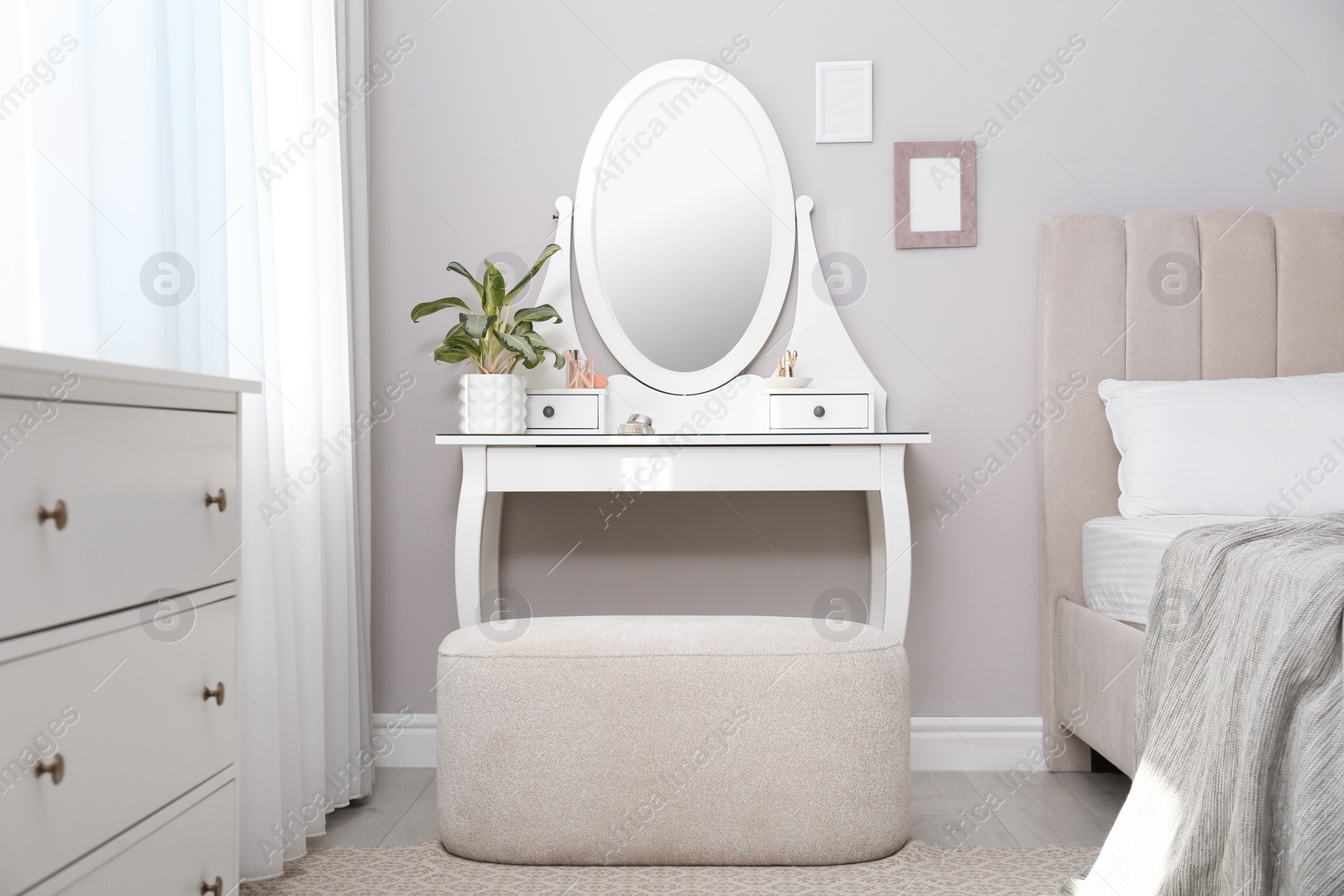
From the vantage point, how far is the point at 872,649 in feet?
5.53

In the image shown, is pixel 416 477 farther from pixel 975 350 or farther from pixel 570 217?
pixel 975 350

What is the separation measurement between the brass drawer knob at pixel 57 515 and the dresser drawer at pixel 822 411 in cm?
161

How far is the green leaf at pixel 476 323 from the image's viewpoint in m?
2.13

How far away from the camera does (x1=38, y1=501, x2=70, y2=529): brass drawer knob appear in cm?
86

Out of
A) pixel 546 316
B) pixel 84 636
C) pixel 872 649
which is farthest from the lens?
pixel 546 316

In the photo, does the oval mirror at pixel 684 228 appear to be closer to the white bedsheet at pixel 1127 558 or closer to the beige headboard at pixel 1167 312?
the beige headboard at pixel 1167 312

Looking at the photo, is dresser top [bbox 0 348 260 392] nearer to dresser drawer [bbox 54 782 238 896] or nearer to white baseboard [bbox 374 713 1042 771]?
dresser drawer [bbox 54 782 238 896]

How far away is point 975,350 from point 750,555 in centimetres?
81

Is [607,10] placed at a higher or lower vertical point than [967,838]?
higher

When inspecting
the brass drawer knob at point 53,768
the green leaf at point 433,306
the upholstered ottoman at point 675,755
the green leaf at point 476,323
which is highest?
the green leaf at point 433,306

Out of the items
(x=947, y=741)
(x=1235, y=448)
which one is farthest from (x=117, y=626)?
Answer: (x=1235, y=448)

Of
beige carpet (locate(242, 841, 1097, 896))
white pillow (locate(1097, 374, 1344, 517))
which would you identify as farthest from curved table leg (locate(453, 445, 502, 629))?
white pillow (locate(1097, 374, 1344, 517))

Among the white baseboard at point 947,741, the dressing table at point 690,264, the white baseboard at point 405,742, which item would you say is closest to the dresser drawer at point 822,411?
the dressing table at point 690,264

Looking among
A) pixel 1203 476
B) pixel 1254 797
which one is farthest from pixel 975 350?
pixel 1254 797
